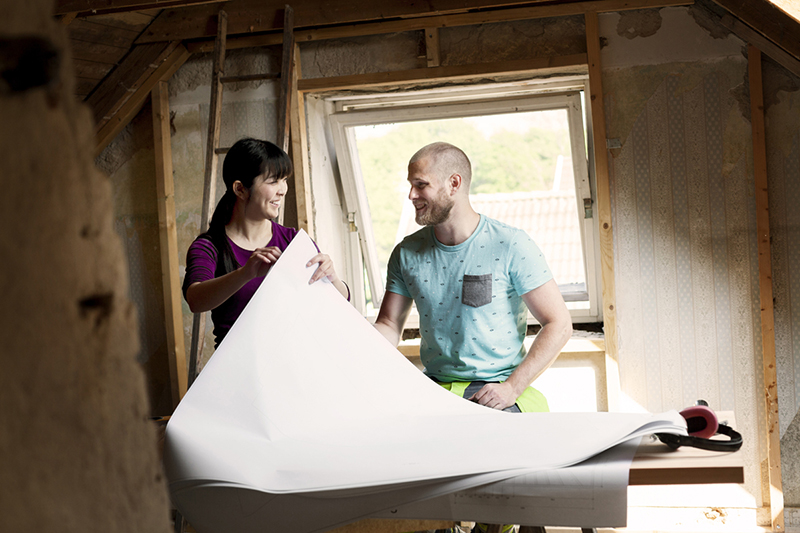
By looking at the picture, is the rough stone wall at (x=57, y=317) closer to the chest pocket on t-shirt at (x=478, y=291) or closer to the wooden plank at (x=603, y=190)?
the chest pocket on t-shirt at (x=478, y=291)

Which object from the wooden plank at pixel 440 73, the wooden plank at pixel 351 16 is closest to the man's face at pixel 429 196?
the wooden plank at pixel 440 73

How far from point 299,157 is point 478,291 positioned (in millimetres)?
1459

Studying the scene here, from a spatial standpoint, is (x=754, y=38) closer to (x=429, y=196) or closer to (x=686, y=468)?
(x=429, y=196)

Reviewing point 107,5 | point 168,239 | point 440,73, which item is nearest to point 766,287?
point 440,73

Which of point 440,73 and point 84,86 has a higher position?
point 84,86

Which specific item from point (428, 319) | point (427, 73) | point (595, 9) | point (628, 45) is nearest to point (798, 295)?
point (628, 45)

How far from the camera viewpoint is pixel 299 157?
308 cm

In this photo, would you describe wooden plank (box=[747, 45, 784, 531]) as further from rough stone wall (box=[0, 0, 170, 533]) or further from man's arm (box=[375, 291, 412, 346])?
rough stone wall (box=[0, 0, 170, 533])

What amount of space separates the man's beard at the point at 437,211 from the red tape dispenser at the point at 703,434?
1.14m

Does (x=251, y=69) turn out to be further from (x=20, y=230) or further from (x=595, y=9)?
(x=20, y=230)

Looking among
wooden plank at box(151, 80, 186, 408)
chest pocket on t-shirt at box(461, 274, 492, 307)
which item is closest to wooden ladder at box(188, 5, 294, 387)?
wooden plank at box(151, 80, 186, 408)

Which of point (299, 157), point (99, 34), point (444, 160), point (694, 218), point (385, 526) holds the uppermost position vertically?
point (99, 34)

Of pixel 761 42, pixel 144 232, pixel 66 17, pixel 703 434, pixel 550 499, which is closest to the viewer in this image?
pixel 550 499

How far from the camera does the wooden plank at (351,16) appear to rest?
2.82 metres
